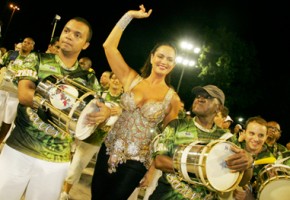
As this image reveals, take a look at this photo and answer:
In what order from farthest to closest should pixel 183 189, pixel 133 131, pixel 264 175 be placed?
pixel 264 175 < pixel 133 131 < pixel 183 189

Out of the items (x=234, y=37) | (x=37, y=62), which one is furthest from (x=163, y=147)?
(x=234, y=37)

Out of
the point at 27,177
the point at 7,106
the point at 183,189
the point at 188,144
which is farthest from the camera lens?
the point at 7,106

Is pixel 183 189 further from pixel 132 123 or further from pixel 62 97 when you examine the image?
pixel 62 97

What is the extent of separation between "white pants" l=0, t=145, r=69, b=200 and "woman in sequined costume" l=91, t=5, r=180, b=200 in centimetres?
76

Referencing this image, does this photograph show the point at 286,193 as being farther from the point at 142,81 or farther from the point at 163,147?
the point at 142,81

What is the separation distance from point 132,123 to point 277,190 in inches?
87.3

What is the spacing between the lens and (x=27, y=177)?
3252 millimetres

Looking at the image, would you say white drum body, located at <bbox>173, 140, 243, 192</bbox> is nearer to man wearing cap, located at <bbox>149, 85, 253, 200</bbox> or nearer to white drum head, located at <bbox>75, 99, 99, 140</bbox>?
man wearing cap, located at <bbox>149, 85, 253, 200</bbox>

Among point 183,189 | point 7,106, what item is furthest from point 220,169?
point 7,106

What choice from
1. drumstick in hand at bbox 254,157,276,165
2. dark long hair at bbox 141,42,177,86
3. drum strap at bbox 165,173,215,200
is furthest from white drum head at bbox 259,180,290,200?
dark long hair at bbox 141,42,177,86

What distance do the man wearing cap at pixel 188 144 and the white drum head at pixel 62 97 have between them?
1276mm

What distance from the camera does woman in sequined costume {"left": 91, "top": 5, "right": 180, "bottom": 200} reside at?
13.3 ft

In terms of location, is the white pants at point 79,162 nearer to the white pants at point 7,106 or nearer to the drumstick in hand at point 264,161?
the white pants at point 7,106

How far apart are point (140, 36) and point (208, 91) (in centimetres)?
3269
